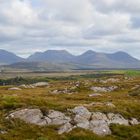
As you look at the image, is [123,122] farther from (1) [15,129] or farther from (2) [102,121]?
(1) [15,129]

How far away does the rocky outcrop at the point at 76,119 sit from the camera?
1388 inches

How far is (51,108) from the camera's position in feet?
130

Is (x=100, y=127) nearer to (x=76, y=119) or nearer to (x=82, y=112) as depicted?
(x=76, y=119)

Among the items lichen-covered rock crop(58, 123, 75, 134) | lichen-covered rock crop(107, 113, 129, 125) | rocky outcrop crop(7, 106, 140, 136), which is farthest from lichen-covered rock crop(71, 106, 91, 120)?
lichen-covered rock crop(58, 123, 75, 134)

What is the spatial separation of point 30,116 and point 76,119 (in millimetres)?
4350

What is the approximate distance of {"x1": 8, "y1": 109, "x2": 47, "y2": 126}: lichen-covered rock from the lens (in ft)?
119

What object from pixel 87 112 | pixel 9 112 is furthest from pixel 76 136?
pixel 9 112

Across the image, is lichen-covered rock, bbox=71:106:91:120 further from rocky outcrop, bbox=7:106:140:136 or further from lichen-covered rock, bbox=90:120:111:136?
lichen-covered rock, bbox=90:120:111:136

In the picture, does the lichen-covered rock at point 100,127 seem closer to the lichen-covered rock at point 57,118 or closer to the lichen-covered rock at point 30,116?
the lichen-covered rock at point 57,118

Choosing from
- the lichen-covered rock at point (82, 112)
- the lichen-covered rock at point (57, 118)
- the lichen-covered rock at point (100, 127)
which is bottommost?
the lichen-covered rock at point (100, 127)

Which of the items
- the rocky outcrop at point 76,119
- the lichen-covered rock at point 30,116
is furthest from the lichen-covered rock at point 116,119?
the lichen-covered rock at point 30,116

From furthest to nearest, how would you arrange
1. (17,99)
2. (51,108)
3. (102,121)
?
(17,99) → (51,108) → (102,121)

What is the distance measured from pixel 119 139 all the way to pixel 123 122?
15.1ft

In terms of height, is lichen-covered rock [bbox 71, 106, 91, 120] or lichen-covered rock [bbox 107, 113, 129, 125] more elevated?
lichen-covered rock [bbox 71, 106, 91, 120]
